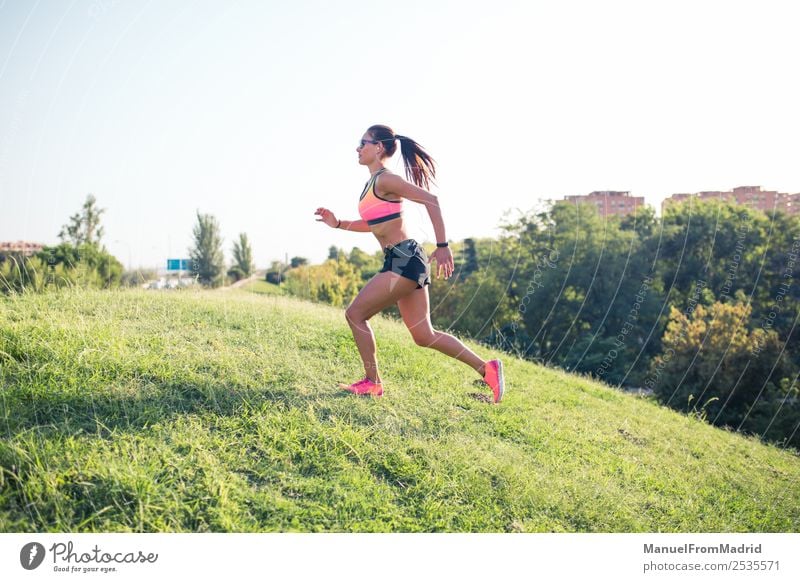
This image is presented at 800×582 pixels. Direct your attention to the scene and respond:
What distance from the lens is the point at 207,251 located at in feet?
20.4

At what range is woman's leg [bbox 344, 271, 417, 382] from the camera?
486 centimetres

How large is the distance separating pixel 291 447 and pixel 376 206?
1946mm

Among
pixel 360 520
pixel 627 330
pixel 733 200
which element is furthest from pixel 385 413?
pixel 733 200

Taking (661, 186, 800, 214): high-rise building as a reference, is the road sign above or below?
below

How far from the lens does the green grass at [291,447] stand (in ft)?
12.1

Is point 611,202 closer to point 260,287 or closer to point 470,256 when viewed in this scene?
point 470,256

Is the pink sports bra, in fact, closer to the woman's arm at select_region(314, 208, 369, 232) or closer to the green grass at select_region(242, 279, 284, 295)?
the woman's arm at select_region(314, 208, 369, 232)

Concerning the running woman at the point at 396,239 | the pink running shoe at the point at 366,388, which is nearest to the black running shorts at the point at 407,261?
the running woman at the point at 396,239

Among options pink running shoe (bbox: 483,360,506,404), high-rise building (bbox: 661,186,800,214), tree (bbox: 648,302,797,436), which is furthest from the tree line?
high-rise building (bbox: 661,186,800,214)

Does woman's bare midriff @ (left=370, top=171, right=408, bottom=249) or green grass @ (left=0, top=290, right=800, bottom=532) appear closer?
green grass @ (left=0, top=290, right=800, bottom=532)

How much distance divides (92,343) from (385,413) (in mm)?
2688

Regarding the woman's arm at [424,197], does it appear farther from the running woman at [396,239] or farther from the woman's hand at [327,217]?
the woman's hand at [327,217]
